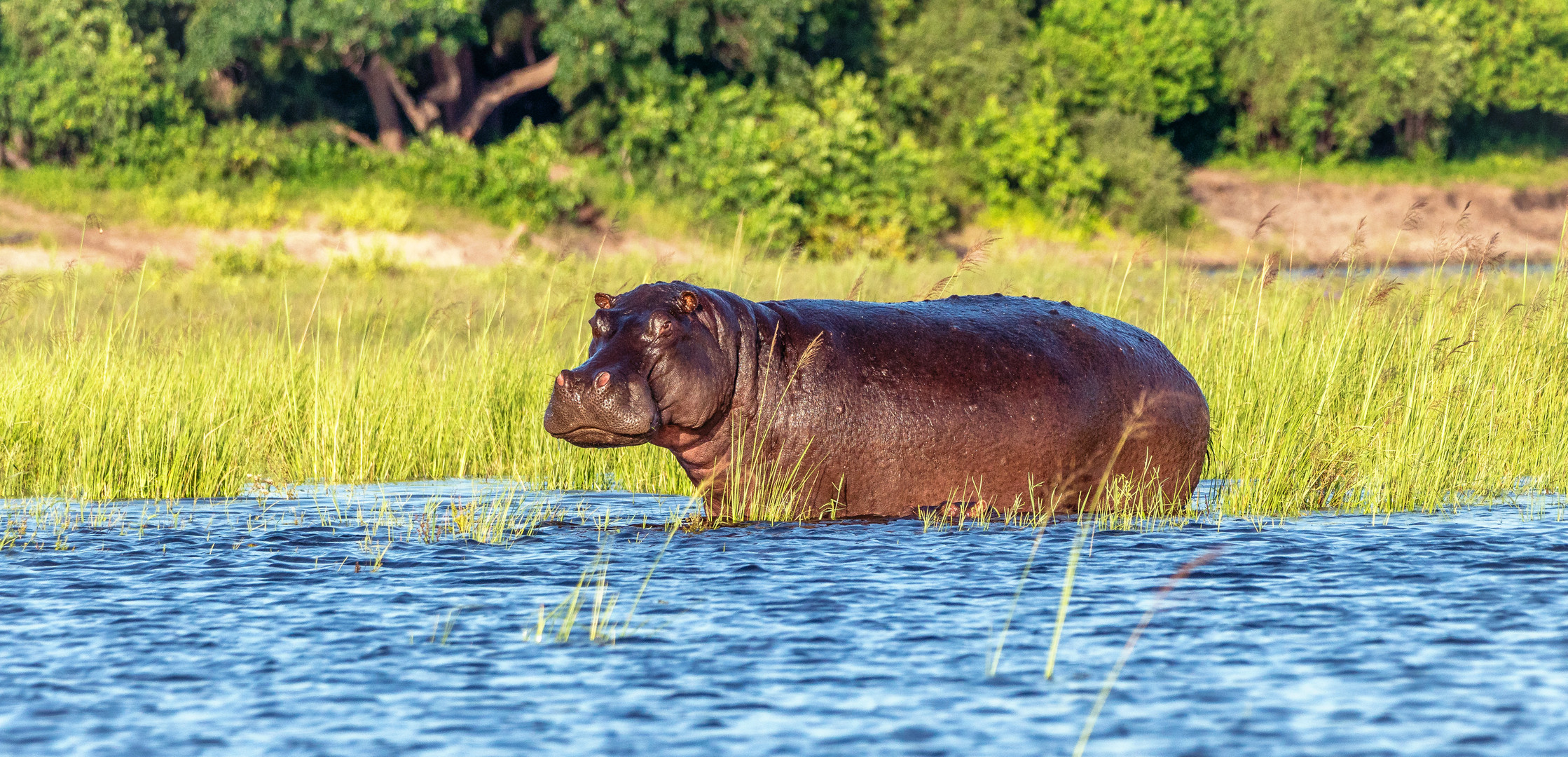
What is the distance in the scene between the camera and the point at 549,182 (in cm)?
2802

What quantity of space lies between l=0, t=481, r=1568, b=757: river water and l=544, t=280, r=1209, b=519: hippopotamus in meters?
0.23

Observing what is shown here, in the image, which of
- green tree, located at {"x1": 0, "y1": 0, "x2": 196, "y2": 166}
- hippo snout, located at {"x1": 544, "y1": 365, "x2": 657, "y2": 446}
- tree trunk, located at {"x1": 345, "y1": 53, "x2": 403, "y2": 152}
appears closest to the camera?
hippo snout, located at {"x1": 544, "y1": 365, "x2": 657, "y2": 446}

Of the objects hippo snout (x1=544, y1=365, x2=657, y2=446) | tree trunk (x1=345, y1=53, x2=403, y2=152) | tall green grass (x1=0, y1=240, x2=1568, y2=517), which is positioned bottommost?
tall green grass (x1=0, y1=240, x2=1568, y2=517)

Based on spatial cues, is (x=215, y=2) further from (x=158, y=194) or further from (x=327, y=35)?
(x=158, y=194)

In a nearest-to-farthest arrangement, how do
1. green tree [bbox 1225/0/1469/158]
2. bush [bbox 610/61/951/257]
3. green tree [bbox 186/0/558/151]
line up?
green tree [bbox 186/0/558/151], bush [bbox 610/61/951/257], green tree [bbox 1225/0/1469/158]

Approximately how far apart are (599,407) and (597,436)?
0.14 meters

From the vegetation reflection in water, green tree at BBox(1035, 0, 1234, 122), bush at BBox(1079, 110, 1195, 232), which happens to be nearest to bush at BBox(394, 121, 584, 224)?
bush at BBox(1079, 110, 1195, 232)

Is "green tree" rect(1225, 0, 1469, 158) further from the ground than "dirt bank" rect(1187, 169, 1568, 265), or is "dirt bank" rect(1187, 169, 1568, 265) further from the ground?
"green tree" rect(1225, 0, 1469, 158)

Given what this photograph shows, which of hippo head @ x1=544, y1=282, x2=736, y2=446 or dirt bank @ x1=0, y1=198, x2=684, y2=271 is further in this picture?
dirt bank @ x1=0, y1=198, x2=684, y2=271

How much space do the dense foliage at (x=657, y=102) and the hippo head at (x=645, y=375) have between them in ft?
60.7

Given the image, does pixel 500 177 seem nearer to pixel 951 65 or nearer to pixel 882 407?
pixel 951 65

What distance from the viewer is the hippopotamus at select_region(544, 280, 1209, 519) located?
611 centimetres

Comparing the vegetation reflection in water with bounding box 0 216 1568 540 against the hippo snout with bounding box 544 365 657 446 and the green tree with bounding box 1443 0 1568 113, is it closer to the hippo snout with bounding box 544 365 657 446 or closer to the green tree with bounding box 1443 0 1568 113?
the hippo snout with bounding box 544 365 657 446

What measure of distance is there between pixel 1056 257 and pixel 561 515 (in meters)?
18.6
